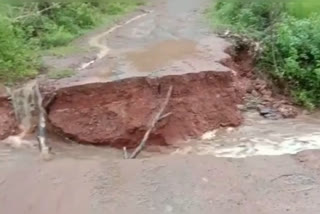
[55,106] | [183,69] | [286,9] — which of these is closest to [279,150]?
[183,69]

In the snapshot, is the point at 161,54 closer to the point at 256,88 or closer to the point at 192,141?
the point at 256,88

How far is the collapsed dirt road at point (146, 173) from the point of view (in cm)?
469

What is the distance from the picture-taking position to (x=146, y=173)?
5141 millimetres

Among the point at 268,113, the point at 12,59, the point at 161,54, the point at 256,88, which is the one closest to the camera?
the point at 12,59

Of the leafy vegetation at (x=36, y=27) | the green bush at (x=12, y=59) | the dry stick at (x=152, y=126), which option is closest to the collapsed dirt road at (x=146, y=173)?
the dry stick at (x=152, y=126)

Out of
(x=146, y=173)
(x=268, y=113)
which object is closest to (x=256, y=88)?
(x=268, y=113)

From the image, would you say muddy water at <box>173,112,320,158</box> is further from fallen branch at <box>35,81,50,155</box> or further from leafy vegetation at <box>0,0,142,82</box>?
leafy vegetation at <box>0,0,142,82</box>

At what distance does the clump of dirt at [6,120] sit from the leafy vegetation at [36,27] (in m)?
0.45

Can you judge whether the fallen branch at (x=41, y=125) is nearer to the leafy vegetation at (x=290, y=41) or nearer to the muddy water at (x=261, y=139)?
the muddy water at (x=261, y=139)

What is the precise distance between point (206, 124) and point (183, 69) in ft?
2.13

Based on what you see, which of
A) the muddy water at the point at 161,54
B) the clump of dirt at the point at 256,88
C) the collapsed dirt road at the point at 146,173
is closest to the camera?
the collapsed dirt road at the point at 146,173

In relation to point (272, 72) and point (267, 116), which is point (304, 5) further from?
point (267, 116)

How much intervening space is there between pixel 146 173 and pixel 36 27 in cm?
426

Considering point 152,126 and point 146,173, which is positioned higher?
point 146,173
